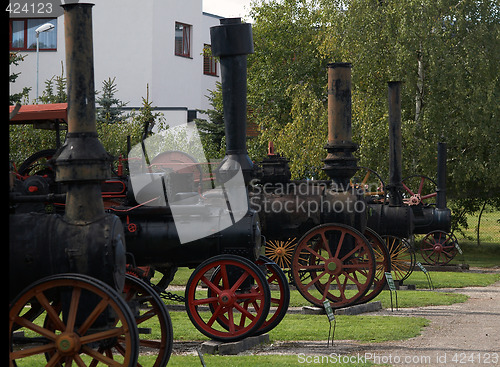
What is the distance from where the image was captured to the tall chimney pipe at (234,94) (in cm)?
877

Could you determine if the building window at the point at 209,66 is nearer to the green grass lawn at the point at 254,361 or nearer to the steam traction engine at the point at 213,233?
the steam traction engine at the point at 213,233

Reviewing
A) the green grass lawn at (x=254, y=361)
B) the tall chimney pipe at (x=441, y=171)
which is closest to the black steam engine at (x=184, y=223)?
the green grass lawn at (x=254, y=361)

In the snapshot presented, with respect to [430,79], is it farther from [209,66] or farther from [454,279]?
[209,66]

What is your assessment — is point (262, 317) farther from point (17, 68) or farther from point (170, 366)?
point (17, 68)

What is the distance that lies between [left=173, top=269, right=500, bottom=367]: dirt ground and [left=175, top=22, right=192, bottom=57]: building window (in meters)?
20.1

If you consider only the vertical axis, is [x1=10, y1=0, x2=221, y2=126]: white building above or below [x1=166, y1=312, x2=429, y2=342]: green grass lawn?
above

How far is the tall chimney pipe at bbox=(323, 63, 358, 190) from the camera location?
12.2m

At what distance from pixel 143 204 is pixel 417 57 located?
711 inches

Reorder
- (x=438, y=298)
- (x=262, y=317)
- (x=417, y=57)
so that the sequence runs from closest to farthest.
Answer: (x=262, y=317) → (x=438, y=298) → (x=417, y=57)

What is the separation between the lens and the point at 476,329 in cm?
1072

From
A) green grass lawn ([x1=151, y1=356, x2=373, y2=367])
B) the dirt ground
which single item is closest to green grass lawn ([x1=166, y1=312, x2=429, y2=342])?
the dirt ground

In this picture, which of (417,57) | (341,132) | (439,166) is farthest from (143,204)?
(417,57)

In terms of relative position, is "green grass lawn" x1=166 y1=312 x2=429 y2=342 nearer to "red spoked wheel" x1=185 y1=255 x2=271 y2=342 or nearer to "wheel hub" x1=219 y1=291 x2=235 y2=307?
"red spoked wheel" x1=185 y1=255 x2=271 y2=342

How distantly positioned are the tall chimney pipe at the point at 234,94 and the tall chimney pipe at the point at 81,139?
3186mm
